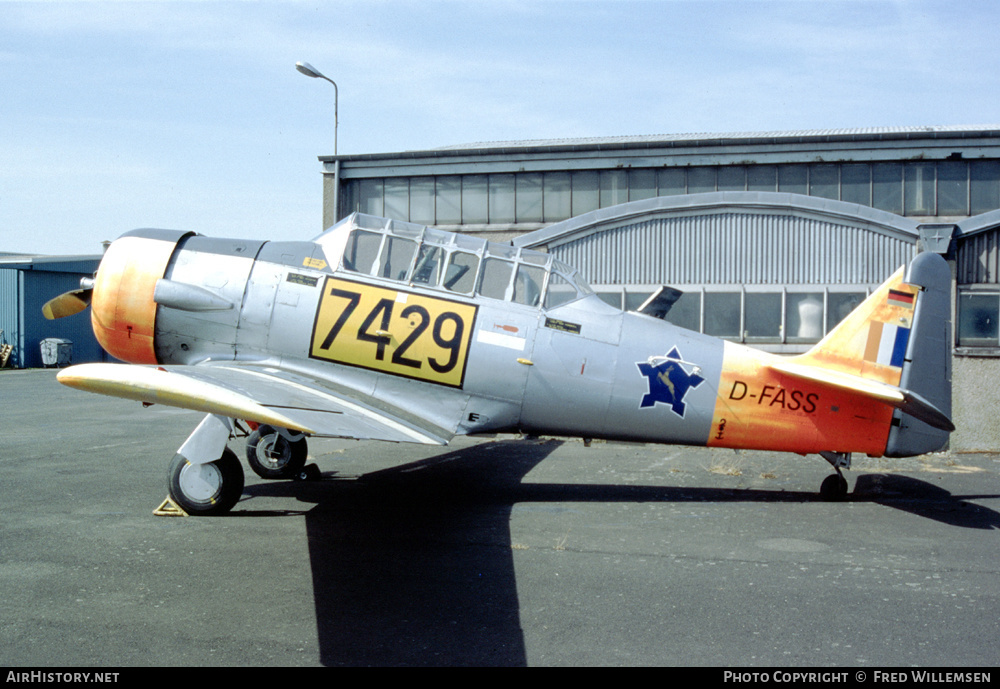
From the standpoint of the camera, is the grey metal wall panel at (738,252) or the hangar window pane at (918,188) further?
the hangar window pane at (918,188)

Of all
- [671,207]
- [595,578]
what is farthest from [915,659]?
[671,207]

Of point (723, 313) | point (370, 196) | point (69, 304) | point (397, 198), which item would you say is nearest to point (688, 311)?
point (723, 313)

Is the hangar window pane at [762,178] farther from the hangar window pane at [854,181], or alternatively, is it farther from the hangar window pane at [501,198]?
the hangar window pane at [501,198]

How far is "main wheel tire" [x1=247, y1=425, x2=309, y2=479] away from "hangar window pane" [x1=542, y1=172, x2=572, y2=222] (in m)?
9.05

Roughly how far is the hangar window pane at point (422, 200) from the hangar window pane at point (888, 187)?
9.46 metres

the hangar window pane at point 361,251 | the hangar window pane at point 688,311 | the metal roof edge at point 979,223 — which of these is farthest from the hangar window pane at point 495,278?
the metal roof edge at point 979,223

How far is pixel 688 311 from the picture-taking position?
14.8 metres

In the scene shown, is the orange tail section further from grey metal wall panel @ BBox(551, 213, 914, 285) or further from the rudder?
grey metal wall panel @ BBox(551, 213, 914, 285)

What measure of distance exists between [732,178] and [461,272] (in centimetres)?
937

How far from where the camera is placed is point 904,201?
48.6ft

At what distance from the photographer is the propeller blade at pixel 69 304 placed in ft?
28.7

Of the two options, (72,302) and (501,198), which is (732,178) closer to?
(501,198)

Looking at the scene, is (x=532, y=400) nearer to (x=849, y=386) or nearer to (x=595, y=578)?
(x=595, y=578)

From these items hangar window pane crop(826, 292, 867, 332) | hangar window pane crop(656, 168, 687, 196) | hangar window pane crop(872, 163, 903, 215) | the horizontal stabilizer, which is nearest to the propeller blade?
the horizontal stabilizer
